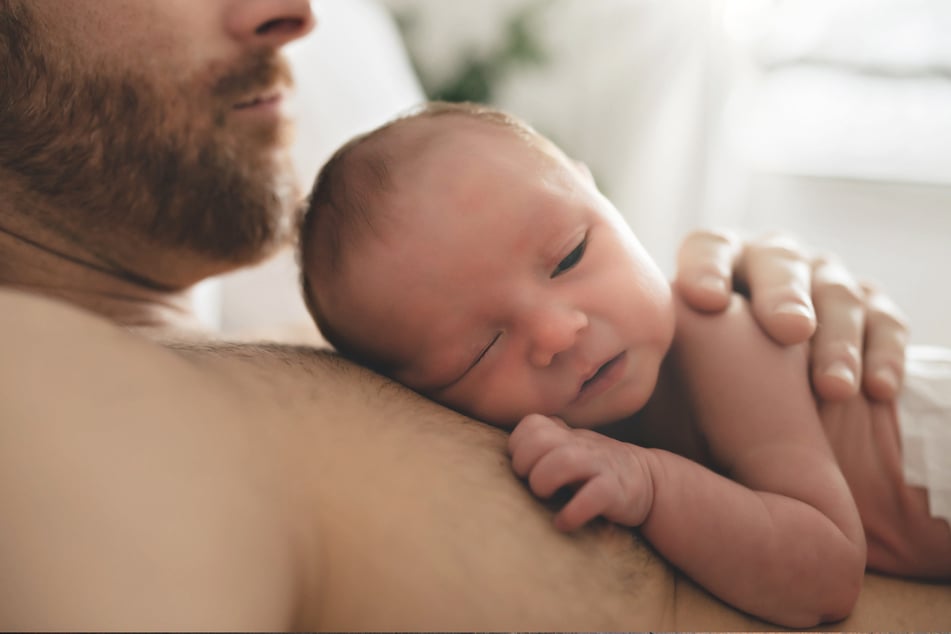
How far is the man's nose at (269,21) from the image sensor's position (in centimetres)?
126

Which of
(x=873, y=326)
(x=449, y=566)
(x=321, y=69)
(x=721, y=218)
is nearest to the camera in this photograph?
(x=449, y=566)

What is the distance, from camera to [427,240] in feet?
2.92

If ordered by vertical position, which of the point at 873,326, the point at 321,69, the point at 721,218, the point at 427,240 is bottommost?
the point at 721,218

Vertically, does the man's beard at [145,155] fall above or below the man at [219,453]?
above

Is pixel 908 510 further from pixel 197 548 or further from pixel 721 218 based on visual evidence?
pixel 721 218

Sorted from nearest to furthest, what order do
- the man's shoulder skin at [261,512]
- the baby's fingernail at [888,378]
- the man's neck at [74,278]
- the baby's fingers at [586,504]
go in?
the man's shoulder skin at [261,512] < the baby's fingers at [586,504] < the baby's fingernail at [888,378] < the man's neck at [74,278]

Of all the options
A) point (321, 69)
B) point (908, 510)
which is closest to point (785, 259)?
point (908, 510)

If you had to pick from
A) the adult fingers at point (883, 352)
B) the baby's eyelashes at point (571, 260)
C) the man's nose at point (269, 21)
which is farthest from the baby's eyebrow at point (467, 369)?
the man's nose at point (269, 21)

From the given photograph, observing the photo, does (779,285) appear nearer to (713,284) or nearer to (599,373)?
(713,284)

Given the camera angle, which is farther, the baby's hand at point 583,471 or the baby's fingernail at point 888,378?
the baby's fingernail at point 888,378

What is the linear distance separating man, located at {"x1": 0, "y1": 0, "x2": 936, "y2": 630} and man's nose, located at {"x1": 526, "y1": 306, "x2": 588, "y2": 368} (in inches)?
4.3

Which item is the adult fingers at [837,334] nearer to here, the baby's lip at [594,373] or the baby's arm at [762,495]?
the baby's arm at [762,495]

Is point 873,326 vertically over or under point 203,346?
under

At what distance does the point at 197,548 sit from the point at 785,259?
94 cm
